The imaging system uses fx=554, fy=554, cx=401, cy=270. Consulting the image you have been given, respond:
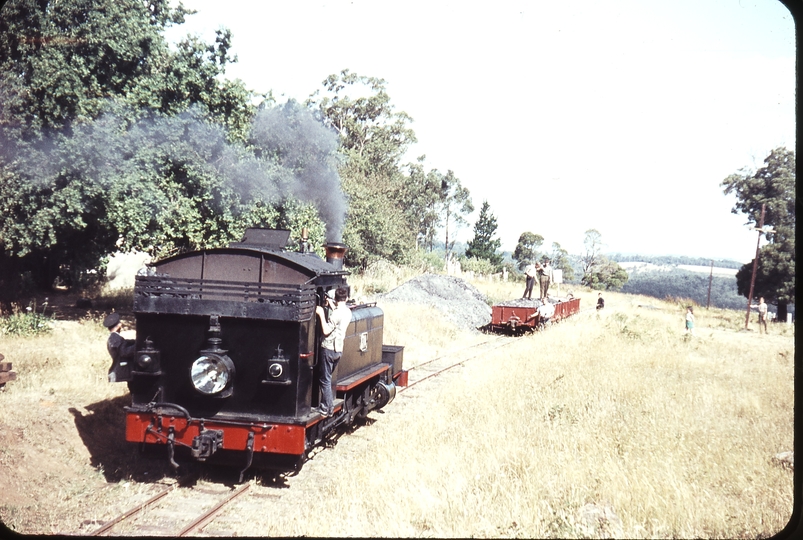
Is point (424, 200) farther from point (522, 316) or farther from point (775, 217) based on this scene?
point (522, 316)

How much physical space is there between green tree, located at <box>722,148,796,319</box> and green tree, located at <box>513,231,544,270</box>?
43797 millimetres

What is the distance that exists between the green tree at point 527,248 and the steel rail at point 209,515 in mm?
82324

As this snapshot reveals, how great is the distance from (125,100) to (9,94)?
2.33 metres

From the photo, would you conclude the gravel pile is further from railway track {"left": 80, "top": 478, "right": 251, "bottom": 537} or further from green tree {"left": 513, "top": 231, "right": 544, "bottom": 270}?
green tree {"left": 513, "top": 231, "right": 544, "bottom": 270}

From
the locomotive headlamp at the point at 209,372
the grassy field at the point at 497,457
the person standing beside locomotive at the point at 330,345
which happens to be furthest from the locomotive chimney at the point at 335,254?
the locomotive headlamp at the point at 209,372

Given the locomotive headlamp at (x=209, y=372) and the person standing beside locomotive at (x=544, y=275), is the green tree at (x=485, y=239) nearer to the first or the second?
the person standing beside locomotive at (x=544, y=275)

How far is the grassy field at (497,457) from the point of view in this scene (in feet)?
18.0

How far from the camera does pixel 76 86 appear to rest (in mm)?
12703

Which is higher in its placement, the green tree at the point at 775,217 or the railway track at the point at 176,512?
the green tree at the point at 775,217

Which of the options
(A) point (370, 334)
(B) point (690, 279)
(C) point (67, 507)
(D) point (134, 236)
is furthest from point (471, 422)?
(B) point (690, 279)

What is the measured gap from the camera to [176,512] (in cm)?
A: 596

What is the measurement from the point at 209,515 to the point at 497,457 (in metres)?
3.57

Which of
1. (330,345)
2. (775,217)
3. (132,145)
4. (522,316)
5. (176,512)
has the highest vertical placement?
(775,217)

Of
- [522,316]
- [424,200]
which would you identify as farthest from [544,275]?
[424,200]
